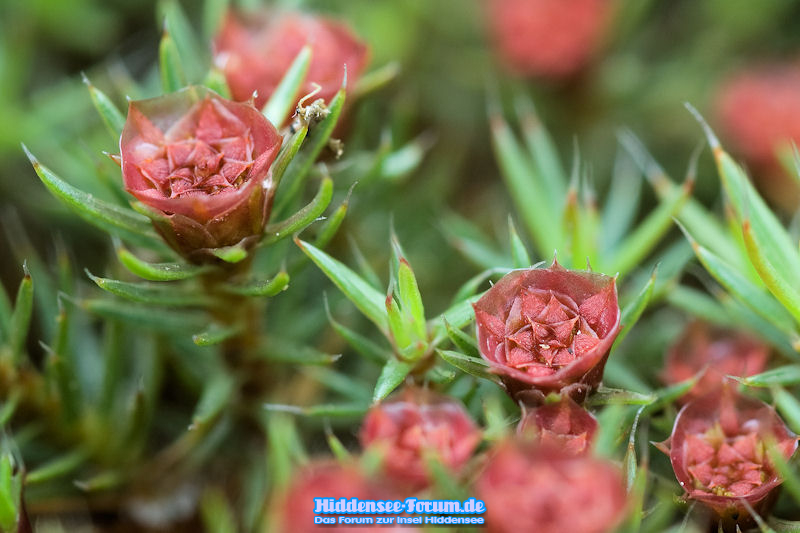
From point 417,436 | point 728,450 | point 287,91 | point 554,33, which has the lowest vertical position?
point 728,450

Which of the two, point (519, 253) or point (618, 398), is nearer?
point (618, 398)

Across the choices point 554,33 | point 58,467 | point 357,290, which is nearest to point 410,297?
point 357,290

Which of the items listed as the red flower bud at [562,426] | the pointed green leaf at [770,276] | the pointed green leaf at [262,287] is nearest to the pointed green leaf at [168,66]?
the pointed green leaf at [262,287]

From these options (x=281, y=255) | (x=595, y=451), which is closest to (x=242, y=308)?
(x=281, y=255)

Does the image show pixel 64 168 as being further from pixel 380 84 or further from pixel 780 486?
pixel 780 486

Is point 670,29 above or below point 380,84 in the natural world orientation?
above

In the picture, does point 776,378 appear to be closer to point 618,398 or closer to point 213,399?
point 618,398

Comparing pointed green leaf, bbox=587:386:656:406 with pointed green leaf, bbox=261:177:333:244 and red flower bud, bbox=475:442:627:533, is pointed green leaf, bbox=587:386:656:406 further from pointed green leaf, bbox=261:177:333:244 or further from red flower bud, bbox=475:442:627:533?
pointed green leaf, bbox=261:177:333:244
